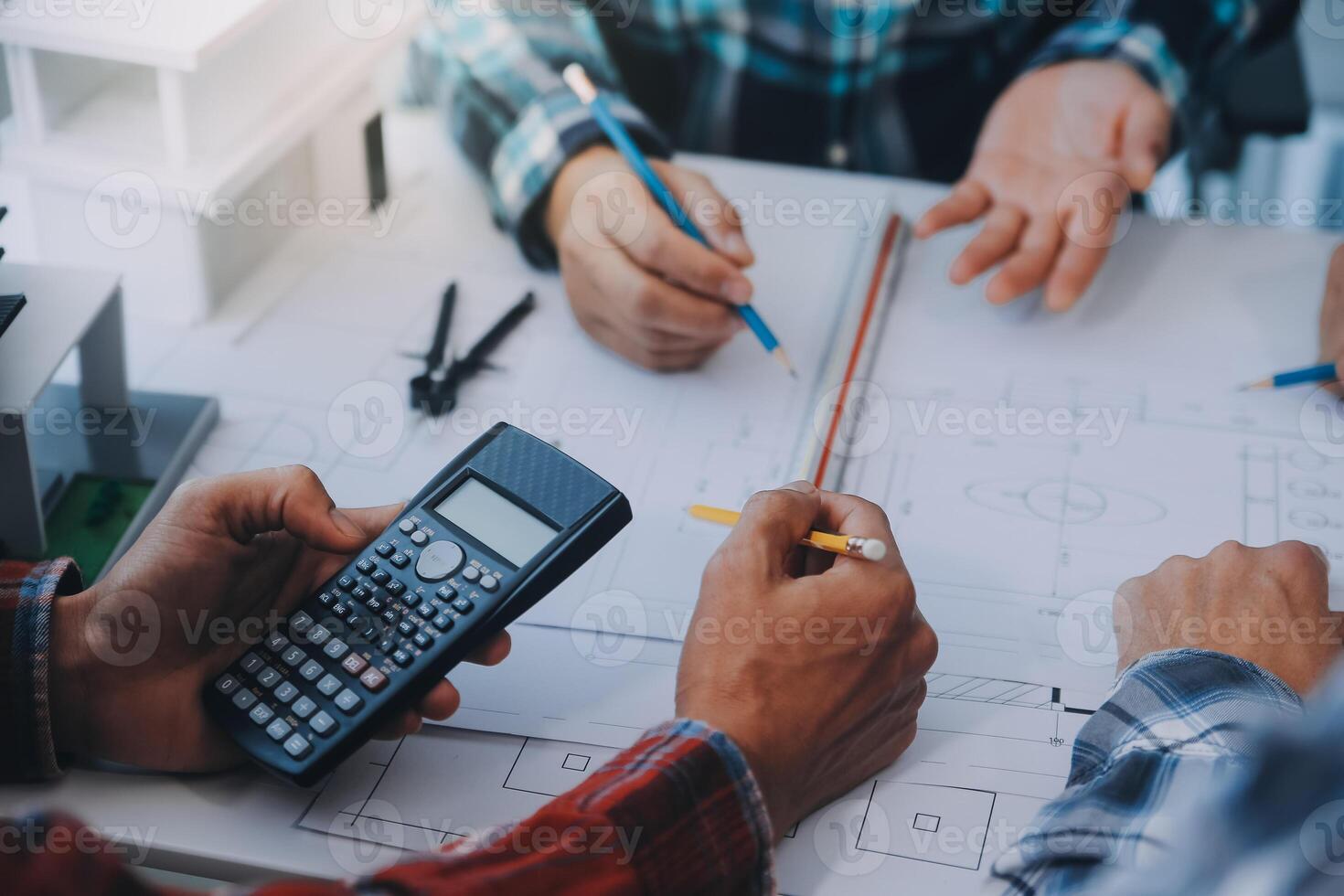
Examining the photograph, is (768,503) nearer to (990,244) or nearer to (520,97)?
(990,244)

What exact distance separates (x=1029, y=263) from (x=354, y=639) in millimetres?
588

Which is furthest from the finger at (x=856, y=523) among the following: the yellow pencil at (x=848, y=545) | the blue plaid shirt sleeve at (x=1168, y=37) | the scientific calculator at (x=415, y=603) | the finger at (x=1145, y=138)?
the blue plaid shirt sleeve at (x=1168, y=37)

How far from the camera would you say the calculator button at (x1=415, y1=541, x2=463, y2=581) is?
622mm

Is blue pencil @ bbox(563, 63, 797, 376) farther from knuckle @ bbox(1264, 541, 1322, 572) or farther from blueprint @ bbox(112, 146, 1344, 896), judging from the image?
knuckle @ bbox(1264, 541, 1322, 572)

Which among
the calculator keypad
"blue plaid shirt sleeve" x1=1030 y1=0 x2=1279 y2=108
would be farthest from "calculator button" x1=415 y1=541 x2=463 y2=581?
"blue plaid shirt sleeve" x1=1030 y1=0 x2=1279 y2=108

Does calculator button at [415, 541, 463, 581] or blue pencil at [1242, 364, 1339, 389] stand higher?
calculator button at [415, 541, 463, 581]

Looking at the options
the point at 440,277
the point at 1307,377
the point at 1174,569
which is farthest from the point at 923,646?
the point at 440,277

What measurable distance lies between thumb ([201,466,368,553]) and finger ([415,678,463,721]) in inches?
→ 3.9

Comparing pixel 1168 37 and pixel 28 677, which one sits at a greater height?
pixel 1168 37

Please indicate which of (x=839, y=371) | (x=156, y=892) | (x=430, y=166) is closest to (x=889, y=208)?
(x=839, y=371)

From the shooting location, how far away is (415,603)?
0.61 m

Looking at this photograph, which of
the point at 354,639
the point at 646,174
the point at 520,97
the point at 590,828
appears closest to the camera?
the point at 590,828

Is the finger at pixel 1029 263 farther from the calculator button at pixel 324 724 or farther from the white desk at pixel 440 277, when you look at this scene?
the calculator button at pixel 324 724

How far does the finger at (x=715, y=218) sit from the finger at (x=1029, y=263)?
19 centimetres
